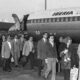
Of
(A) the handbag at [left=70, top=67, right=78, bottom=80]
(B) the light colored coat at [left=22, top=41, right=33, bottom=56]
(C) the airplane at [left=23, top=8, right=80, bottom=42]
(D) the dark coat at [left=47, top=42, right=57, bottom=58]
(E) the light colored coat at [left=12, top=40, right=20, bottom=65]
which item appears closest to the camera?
(A) the handbag at [left=70, top=67, right=78, bottom=80]

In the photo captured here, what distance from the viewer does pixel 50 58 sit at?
368 inches

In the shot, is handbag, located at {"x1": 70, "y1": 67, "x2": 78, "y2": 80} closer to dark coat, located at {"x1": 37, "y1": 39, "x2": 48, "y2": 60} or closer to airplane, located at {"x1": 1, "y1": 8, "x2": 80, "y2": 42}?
dark coat, located at {"x1": 37, "y1": 39, "x2": 48, "y2": 60}

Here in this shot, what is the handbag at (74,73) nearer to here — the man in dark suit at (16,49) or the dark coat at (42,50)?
the dark coat at (42,50)

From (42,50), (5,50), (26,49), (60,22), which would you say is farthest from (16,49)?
(60,22)

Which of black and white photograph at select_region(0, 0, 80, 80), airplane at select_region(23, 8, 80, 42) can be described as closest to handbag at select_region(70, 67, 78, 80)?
black and white photograph at select_region(0, 0, 80, 80)

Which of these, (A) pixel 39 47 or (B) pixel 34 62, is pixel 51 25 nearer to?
(B) pixel 34 62

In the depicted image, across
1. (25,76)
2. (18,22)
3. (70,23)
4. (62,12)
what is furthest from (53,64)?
(18,22)

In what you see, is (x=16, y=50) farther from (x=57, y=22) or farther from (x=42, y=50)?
(x=57, y=22)

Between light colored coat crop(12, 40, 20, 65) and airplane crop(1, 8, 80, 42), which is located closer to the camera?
light colored coat crop(12, 40, 20, 65)

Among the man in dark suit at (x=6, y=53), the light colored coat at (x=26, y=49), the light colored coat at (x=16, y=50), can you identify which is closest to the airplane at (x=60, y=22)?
the light colored coat at (x=16, y=50)

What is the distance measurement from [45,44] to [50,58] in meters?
0.53

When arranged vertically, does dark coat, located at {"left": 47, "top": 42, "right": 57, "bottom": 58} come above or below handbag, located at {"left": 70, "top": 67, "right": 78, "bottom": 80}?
above

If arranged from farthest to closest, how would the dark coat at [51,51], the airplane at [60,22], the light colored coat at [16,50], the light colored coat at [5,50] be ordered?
1. the airplane at [60,22]
2. the light colored coat at [16,50]
3. the light colored coat at [5,50]
4. the dark coat at [51,51]

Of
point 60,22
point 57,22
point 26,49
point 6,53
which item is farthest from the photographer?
point 57,22
